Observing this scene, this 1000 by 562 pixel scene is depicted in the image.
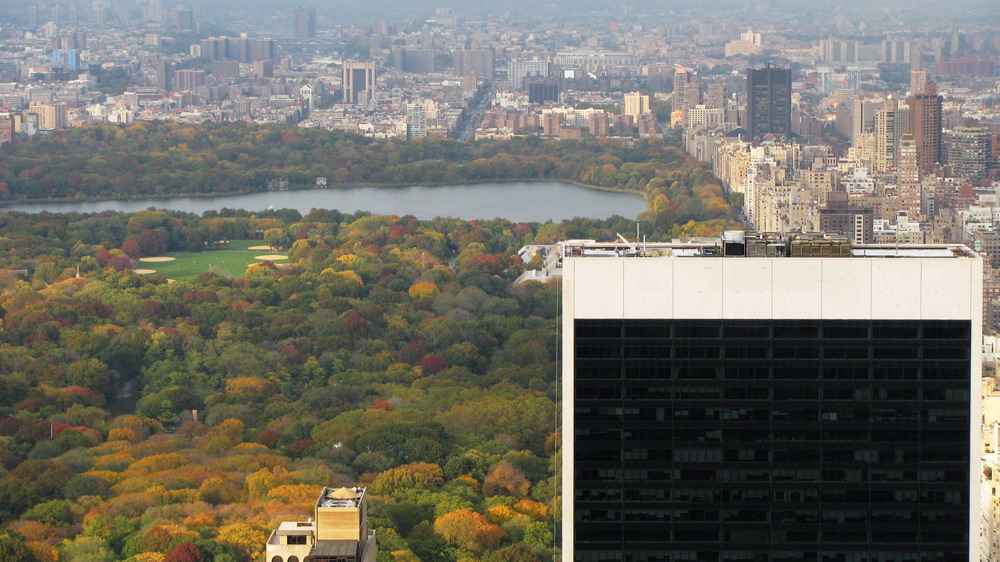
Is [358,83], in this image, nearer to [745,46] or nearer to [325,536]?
[745,46]

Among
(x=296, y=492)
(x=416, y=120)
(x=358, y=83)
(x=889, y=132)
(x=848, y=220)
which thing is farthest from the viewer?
(x=358, y=83)

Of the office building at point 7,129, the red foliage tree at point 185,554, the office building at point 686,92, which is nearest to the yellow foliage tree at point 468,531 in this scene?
the red foliage tree at point 185,554

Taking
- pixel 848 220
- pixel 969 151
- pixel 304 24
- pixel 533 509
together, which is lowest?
pixel 533 509

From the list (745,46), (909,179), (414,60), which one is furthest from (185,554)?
(745,46)

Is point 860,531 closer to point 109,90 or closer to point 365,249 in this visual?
point 365,249

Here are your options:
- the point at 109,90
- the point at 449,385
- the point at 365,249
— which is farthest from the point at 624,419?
the point at 109,90
